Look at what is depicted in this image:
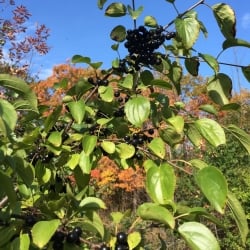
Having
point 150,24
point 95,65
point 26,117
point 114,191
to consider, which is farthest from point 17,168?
point 114,191

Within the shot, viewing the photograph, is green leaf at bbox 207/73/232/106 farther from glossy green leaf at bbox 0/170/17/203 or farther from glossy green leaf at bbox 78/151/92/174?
glossy green leaf at bbox 0/170/17/203

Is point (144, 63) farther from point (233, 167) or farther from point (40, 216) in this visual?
point (233, 167)

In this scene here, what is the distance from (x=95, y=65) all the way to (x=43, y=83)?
14350 mm

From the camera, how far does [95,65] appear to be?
1.57 meters

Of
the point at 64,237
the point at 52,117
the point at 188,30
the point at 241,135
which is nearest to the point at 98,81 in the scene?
the point at 52,117

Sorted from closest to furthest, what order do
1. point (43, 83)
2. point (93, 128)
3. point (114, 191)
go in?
1. point (93, 128)
2. point (114, 191)
3. point (43, 83)

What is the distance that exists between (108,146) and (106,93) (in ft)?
0.54

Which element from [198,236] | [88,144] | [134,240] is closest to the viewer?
[198,236]

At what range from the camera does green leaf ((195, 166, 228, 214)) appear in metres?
0.99

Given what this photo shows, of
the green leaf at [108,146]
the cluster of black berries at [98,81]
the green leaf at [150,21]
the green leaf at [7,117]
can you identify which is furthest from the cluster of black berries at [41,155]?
the green leaf at [150,21]

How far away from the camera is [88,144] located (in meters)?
1.38

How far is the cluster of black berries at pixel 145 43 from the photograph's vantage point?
146cm

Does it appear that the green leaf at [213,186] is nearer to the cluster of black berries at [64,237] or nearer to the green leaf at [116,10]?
the cluster of black berries at [64,237]

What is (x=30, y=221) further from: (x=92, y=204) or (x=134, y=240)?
(x=134, y=240)
